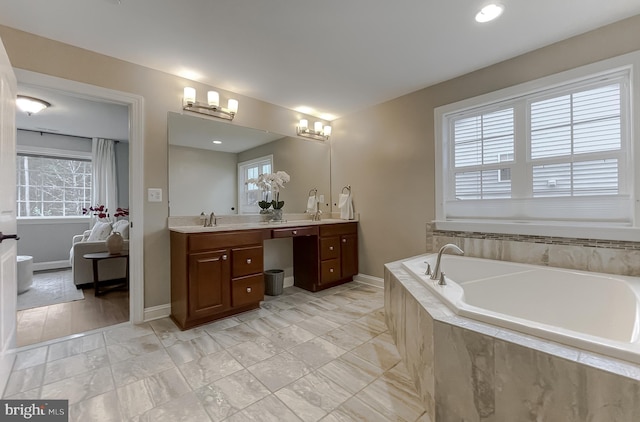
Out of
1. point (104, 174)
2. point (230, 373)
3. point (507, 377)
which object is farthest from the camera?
point (104, 174)

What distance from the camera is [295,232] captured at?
300 cm

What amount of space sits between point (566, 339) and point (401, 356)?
1.02m

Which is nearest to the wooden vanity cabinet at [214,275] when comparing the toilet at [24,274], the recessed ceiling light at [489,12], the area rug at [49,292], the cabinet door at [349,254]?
the cabinet door at [349,254]

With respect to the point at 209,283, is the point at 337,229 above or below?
above

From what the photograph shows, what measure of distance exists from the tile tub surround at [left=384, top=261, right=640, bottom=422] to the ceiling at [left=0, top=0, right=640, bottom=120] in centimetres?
191

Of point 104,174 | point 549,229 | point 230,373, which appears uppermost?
point 104,174

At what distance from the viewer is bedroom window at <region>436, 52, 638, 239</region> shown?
6.36 ft

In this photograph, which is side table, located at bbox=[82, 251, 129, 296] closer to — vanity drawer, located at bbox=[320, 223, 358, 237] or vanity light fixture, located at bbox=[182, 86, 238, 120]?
vanity light fixture, located at bbox=[182, 86, 238, 120]

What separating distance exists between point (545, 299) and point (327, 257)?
2076 millimetres

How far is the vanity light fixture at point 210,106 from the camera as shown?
260 centimetres

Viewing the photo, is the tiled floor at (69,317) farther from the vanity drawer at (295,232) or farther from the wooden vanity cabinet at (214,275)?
the vanity drawer at (295,232)

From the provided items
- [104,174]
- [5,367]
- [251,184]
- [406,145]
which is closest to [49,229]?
[104,174]

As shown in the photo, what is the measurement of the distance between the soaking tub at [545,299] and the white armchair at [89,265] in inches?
145

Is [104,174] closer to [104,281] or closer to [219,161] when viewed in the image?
[104,281]
